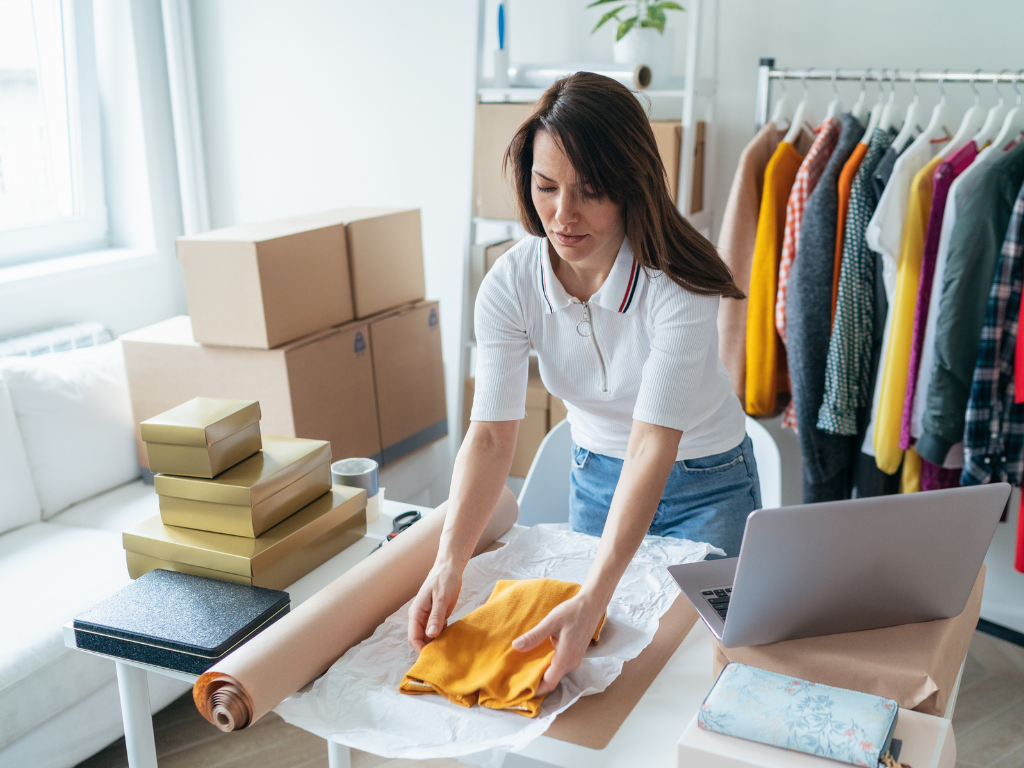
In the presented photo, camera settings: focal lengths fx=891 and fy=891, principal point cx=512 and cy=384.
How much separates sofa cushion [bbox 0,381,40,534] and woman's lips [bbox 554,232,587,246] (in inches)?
65.3

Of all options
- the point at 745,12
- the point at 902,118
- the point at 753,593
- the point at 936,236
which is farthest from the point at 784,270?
the point at 753,593

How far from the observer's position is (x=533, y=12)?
8.81 ft

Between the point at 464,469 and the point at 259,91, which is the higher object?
the point at 259,91

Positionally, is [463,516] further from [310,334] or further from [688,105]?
[688,105]

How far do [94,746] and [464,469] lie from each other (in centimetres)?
113

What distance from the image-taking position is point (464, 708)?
87cm

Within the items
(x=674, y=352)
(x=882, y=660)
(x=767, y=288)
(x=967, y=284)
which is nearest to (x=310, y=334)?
(x=767, y=288)

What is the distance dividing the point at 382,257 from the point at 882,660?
1.72 meters

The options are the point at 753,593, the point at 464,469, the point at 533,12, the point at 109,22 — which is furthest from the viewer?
the point at 109,22

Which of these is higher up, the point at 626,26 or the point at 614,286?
the point at 626,26

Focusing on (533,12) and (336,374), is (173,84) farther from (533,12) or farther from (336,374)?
(336,374)

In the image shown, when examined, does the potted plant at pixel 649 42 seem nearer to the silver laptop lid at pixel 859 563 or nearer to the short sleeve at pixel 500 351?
the short sleeve at pixel 500 351

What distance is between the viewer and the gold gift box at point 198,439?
124cm

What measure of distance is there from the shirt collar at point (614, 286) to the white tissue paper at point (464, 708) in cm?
33
